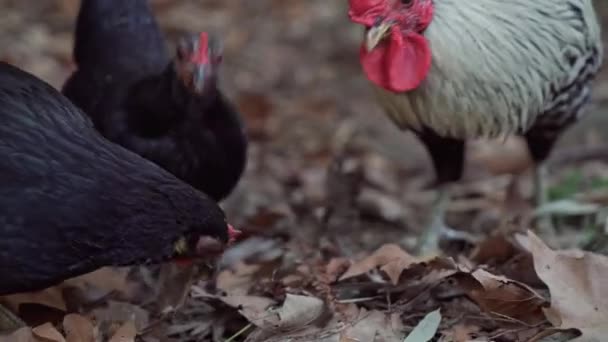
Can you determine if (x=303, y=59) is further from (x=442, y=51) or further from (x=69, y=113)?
(x=69, y=113)

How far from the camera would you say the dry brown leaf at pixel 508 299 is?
2559 millimetres

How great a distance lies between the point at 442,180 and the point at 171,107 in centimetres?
119

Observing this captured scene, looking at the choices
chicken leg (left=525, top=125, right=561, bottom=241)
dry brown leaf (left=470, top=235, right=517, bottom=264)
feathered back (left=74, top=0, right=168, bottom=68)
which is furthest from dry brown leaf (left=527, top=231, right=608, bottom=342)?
feathered back (left=74, top=0, right=168, bottom=68)

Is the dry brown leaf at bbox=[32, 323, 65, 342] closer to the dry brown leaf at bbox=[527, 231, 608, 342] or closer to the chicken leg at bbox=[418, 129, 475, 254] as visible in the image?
the dry brown leaf at bbox=[527, 231, 608, 342]

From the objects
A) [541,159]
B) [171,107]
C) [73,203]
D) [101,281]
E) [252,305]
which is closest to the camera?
[73,203]

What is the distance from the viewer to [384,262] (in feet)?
9.32

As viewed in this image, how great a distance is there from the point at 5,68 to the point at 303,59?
→ 407cm

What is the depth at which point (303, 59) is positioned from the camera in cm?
648

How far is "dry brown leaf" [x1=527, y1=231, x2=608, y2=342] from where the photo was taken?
7.72 ft

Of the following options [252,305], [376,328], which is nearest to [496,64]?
[376,328]

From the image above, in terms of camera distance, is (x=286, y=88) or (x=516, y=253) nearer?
(x=516, y=253)

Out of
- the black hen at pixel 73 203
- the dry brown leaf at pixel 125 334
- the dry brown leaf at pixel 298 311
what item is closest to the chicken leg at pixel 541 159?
the dry brown leaf at pixel 298 311

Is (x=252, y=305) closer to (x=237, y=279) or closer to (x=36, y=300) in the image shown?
(x=237, y=279)

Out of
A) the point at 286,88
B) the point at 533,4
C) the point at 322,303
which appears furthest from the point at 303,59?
the point at 322,303
